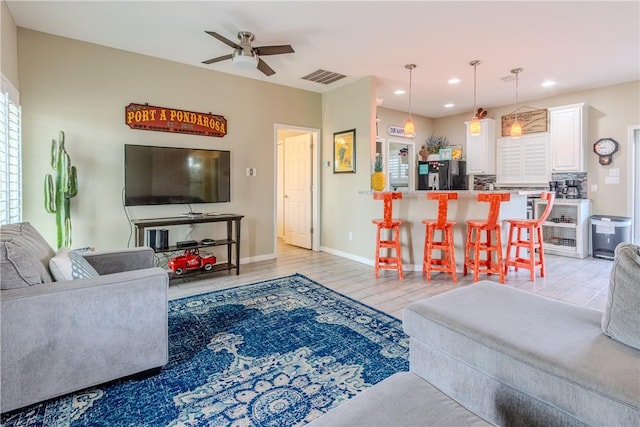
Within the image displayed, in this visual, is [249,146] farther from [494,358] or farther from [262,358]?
[494,358]

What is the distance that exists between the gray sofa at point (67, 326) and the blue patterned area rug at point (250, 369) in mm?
141

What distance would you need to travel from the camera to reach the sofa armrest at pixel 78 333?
1.54m

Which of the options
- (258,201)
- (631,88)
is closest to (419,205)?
(258,201)

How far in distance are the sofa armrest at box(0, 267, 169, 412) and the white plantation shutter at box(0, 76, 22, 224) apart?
1737 mm

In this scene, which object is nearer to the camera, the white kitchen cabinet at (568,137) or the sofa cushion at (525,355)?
the sofa cushion at (525,355)

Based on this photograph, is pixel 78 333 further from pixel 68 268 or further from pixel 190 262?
pixel 190 262

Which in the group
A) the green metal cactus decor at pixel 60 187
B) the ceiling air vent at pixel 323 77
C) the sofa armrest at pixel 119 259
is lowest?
the sofa armrest at pixel 119 259

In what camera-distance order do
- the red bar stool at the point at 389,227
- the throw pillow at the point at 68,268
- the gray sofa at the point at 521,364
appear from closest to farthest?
the gray sofa at the point at 521,364 → the throw pillow at the point at 68,268 → the red bar stool at the point at 389,227

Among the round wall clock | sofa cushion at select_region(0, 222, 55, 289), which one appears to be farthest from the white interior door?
the round wall clock

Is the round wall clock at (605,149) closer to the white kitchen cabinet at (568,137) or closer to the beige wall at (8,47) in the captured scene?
the white kitchen cabinet at (568,137)

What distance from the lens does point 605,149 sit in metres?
5.23

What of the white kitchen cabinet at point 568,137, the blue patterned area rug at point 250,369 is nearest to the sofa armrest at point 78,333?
the blue patterned area rug at point 250,369

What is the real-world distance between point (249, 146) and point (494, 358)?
430cm

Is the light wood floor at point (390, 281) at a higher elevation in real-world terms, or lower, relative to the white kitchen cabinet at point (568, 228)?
lower
